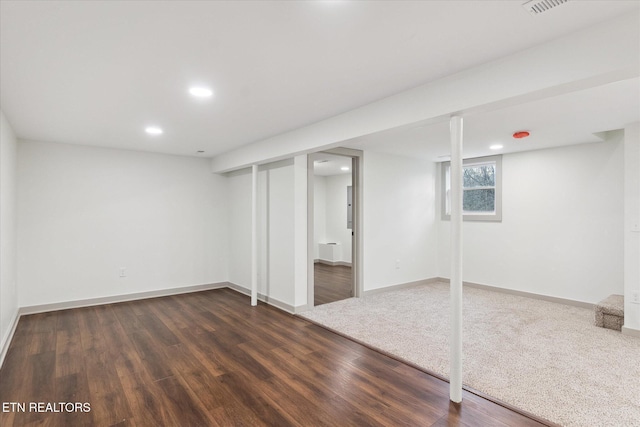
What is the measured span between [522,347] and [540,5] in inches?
121

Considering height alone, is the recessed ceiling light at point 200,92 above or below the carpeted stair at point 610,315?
above

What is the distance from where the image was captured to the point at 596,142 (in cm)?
466

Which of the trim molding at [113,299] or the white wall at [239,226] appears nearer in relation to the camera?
the trim molding at [113,299]

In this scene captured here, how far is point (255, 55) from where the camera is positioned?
213 centimetres

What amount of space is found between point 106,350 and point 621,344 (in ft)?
17.3

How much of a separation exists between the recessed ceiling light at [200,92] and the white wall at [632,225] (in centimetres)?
447

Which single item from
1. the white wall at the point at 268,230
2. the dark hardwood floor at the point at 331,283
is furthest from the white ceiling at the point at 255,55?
the dark hardwood floor at the point at 331,283

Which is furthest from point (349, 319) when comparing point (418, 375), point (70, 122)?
point (70, 122)

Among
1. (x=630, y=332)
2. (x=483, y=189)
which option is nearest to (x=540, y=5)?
(x=630, y=332)

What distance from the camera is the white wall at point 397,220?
217 inches

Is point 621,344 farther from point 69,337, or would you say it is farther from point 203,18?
point 69,337

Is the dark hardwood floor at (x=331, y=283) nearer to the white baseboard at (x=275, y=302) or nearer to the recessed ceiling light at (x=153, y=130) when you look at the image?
the white baseboard at (x=275, y=302)

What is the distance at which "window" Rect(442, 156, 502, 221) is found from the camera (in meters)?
5.78

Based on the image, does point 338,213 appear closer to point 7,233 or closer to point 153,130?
point 153,130
